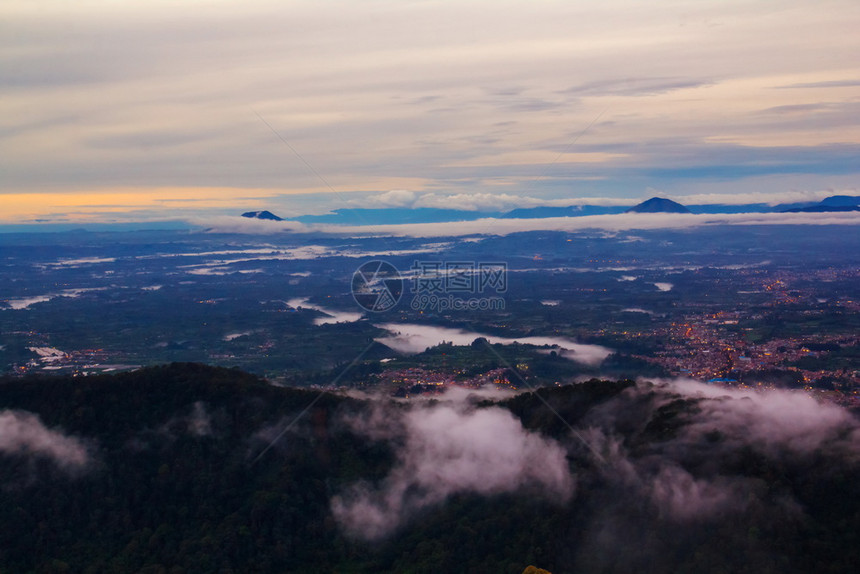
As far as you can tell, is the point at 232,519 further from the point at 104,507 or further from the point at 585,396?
the point at 585,396

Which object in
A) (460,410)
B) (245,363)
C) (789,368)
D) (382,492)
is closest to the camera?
(382,492)

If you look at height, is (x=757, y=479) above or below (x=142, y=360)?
above

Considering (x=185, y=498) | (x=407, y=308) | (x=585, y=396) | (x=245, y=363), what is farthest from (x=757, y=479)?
(x=407, y=308)

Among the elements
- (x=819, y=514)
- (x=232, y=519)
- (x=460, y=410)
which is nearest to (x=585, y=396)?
(x=460, y=410)

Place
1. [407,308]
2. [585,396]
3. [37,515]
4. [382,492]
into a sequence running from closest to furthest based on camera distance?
[37,515] → [382,492] → [585,396] → [407,308]

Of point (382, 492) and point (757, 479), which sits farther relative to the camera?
point (382, 492)

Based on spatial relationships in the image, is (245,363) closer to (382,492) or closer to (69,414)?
(69,414)
